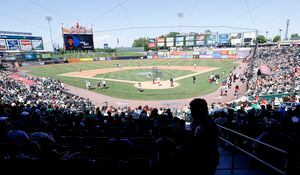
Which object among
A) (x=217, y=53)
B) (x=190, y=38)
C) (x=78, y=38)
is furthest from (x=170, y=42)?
(x=78, y=38)

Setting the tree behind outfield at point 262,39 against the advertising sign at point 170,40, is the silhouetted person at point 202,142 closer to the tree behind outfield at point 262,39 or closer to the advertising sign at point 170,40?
the advertising sign at point 170,40

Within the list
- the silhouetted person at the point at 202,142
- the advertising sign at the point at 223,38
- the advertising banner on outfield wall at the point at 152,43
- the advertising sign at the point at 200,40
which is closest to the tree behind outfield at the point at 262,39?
the advertising sign at the point at 223,38

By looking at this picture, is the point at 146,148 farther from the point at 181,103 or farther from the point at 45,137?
the point at 181,103

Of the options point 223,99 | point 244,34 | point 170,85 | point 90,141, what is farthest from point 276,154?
point 244,34

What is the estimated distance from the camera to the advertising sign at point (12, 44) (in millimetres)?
64719

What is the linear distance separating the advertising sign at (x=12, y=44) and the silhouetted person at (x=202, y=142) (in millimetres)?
76062

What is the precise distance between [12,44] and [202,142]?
3027 inches

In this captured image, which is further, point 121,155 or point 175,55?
point 175,55

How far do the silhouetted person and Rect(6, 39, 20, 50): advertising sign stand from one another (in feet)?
250

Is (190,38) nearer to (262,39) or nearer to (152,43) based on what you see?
(152,43)

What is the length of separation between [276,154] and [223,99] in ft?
66.3

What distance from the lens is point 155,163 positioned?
371cm

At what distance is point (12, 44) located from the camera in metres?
65.6

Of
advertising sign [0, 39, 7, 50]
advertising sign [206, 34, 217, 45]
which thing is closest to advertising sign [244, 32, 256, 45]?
advertising sign [206, 34, 217, 45]
